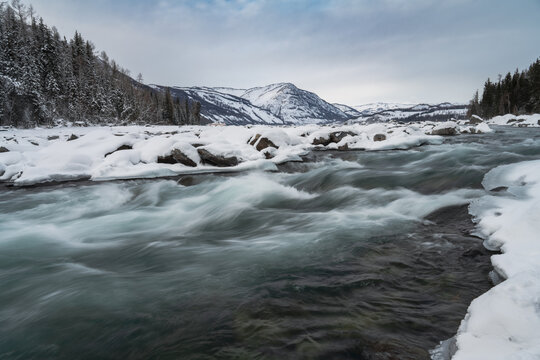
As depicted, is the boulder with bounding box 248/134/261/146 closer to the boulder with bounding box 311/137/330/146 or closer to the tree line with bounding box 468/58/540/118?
the boulder with bounding box 311/137/330/146

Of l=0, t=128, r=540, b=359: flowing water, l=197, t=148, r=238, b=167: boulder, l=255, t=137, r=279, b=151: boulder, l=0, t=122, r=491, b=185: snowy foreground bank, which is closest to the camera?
l=0, t=128, r=540, b=359: flowing water

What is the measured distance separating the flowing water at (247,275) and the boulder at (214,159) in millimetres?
4574

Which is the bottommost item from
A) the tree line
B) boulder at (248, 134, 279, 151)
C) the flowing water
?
the flowing water

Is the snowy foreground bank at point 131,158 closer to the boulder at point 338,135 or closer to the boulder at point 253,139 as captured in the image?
the boulder at point 253,139

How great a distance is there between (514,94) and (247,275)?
82.6m

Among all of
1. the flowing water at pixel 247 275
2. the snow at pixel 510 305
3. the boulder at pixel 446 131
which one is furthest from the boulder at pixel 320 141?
the snow at pixel 510 305

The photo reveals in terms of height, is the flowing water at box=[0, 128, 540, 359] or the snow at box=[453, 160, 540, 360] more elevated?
the snow at box=[453, 160, 540, 360]

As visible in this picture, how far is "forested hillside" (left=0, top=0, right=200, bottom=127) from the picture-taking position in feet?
112

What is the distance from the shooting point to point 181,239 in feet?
17.8

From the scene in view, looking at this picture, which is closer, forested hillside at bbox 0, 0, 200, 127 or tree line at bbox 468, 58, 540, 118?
forested hillside at bbox 0, 0, 200, 127

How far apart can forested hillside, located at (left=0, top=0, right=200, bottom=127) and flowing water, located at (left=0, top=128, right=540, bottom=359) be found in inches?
1402

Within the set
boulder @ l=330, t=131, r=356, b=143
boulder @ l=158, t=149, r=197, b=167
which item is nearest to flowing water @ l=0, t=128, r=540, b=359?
boulder @ l=158, t=149, r=197, b=167

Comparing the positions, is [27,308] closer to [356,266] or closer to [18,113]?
[356,266]

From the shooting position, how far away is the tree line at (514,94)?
183 ft
